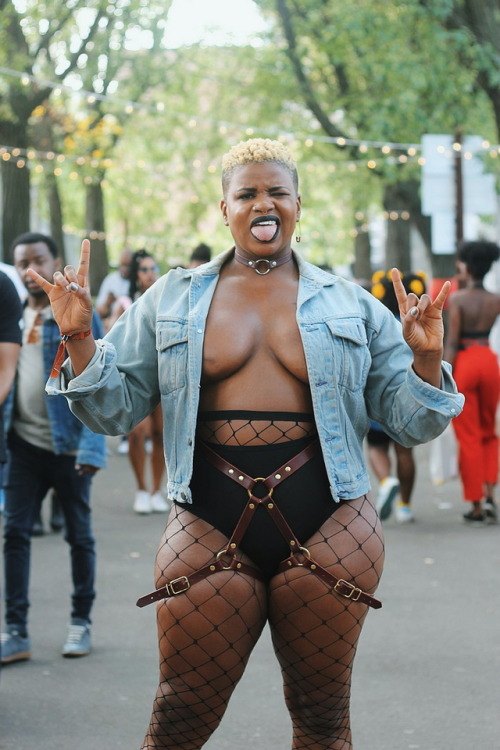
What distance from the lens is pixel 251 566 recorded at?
3.45 meters

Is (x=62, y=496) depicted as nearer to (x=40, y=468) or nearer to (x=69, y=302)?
(x=40, y=468)

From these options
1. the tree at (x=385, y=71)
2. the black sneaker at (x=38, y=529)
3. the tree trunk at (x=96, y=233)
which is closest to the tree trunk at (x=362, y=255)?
the tree trunk at (x=96, y=233)

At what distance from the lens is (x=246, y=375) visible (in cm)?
Result: 348

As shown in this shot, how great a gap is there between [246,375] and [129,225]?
46.3 meters

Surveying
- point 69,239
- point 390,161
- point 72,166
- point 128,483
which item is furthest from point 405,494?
point 72,166

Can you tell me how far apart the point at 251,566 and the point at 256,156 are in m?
1.14

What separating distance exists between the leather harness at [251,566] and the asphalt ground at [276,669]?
166 cm

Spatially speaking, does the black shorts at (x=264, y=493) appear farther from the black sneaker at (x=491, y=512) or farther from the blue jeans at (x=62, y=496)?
the black sneaker at (x=491, y=512)

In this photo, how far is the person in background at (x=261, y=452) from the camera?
3.42m

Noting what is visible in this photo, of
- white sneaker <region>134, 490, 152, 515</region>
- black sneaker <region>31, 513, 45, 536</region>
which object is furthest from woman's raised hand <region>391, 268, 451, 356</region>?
white sneaker <region>134, 490, 152, 515</region>

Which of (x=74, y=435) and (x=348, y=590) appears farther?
(x=74, y=435)

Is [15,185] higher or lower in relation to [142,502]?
higher

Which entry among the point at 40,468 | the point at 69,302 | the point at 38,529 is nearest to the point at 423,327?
the point at 69,302

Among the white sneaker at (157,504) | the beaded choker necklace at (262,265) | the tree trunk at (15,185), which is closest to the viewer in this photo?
the beaded choker necklace at (262,265)
